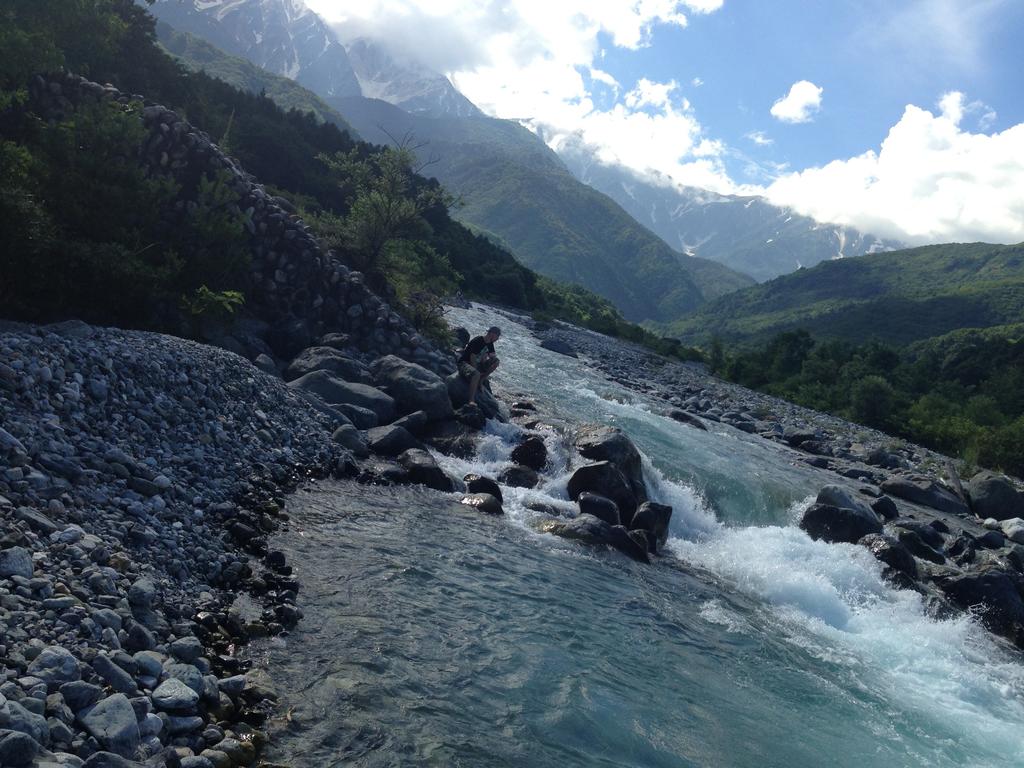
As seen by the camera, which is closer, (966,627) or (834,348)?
(966,627)

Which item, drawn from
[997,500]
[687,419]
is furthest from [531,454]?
[997,500]

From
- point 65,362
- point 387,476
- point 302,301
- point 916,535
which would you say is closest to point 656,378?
point 916,535

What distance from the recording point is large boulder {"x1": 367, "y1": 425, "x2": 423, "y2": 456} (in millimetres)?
14984

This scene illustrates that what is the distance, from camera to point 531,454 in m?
Result: 17.2

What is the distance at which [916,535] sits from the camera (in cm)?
1920

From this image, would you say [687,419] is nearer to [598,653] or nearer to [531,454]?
[531,454]

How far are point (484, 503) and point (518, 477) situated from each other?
98.6 inches

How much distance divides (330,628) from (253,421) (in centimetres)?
580

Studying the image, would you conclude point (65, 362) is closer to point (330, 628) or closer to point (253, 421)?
point (253, 421)

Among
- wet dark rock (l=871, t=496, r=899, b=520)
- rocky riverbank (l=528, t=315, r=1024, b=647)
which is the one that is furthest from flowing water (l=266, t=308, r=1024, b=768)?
wet dark rock (l=871, t=496, r=899, b=520)

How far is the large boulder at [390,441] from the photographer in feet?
49.2

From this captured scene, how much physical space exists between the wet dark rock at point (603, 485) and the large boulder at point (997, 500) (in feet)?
57.6

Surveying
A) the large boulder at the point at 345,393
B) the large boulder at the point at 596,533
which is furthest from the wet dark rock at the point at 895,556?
the large boulder at the point at 345,393

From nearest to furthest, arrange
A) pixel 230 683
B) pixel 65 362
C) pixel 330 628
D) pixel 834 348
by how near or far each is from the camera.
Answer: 1. pixel 230 683
2. pixel 330 628
3. pixel 65 362
4. pixel 834 348
